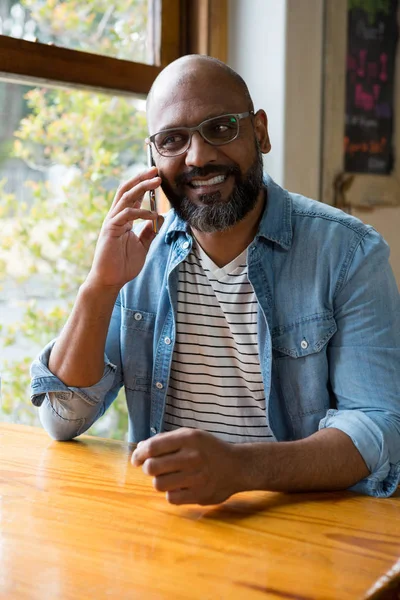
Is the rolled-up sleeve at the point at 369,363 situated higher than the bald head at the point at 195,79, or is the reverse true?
the bald head at the point at 195,79

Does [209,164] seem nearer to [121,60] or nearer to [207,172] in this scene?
[207,172]

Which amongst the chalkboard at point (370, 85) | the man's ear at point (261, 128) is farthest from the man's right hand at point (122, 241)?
the chalkboard at point (370, 85)

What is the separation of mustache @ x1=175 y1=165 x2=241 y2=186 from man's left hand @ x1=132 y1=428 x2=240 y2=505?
708 mm

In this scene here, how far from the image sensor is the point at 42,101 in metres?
2.28

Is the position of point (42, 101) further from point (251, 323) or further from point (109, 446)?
point (109, 446)

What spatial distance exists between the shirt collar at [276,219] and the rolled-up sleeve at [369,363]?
156 mm

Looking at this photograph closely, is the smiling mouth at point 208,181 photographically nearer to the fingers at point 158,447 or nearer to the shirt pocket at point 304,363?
the shirt pocket at point 304,363

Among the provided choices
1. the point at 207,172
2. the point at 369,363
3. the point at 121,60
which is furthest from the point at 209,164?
the point at 121,60

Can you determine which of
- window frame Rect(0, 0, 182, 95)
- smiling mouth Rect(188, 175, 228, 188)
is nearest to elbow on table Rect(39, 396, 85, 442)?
smiling mouth Rect(188, 175, 228, 188)

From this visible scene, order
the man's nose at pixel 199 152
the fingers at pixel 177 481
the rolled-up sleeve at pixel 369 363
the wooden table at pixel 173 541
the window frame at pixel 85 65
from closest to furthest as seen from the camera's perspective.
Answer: the wooden table at pixel 173 541, the fingers at pixel 177 481, the rolled-up sleeve at pixel 369 363, the man's nose at pixel 199 152, the window frame at pixel 85 65

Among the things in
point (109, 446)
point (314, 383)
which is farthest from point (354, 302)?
point (109, 446)

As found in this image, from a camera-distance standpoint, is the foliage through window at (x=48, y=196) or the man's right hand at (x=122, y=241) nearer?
the man's right hand at (x=122, y=241)

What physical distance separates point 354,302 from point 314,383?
180 millimetres

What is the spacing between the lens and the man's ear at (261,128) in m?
1.78
